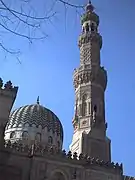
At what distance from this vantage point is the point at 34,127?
2731 cm

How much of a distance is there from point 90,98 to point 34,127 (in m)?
5.00

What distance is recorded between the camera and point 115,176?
21.6 metres

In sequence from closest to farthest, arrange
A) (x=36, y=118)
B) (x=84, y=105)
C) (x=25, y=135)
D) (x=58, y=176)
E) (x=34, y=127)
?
(x=58, y=176) < (x=84, y=105) < (x=25, y=135) < (x=34, y=127) < (x=36, y=118)

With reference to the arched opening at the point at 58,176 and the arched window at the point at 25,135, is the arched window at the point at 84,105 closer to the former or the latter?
the arched window at the point at 25,135

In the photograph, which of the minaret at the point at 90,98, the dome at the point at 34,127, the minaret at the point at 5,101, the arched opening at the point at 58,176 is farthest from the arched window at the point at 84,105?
the minaret at the point at 5,101

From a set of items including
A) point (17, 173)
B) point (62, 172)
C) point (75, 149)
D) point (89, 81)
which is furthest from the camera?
point (89, 81)

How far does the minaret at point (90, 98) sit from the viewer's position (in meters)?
24.7

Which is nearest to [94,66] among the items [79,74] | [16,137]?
[79,74]

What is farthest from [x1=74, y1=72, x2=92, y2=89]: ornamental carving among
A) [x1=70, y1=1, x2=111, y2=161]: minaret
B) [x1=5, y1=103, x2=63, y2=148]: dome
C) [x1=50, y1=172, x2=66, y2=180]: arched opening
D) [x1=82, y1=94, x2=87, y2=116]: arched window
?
[x1=50, y1=172, x2=66, y2=180]: arched opening

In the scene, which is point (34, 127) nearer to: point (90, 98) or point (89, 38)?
point (90, 98)

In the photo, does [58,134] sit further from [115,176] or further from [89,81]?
[115,176]

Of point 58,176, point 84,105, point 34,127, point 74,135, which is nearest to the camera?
point 58,176

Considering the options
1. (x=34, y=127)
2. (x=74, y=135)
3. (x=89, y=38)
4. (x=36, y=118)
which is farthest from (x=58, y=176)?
(x=89, y=38)

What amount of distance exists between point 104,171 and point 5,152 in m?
6.32
